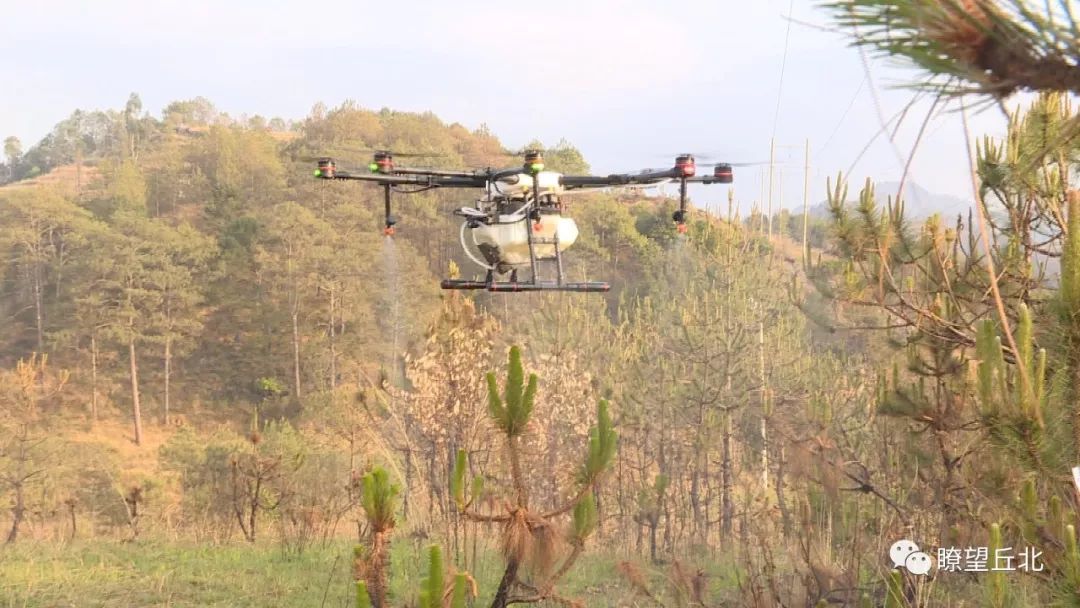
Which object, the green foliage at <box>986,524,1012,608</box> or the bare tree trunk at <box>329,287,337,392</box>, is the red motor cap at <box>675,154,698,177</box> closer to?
the green foliage at <box>986,524,1012,608</box>

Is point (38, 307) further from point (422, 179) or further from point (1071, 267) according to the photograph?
point (1071, 267)

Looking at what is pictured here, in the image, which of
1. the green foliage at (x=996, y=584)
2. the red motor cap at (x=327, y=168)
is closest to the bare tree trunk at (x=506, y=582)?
the green foliage at (x=996, y=584)

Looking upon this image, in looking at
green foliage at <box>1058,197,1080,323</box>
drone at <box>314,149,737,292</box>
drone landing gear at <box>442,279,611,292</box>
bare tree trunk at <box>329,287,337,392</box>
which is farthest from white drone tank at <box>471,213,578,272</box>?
bare tree trunk at <box>329,287,337,392</box>

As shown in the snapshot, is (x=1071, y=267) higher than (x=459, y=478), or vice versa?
(x=1071, y=267)

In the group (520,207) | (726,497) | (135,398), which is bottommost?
(135,398)

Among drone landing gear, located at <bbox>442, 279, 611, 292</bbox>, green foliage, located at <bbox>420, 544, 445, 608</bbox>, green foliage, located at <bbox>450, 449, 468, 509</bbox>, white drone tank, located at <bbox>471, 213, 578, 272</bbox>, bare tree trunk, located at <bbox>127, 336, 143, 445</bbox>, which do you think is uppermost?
white drone tank, located at <bbox>471, 213, 578, 272</bbox>

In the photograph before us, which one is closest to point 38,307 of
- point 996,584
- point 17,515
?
point 17,515
